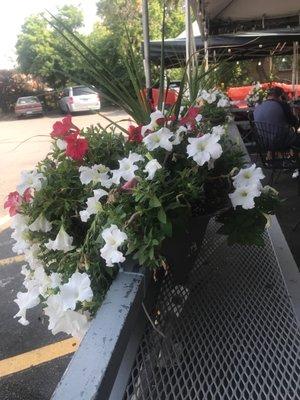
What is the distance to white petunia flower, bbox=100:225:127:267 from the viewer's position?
117cm

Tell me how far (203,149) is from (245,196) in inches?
→ 7.8

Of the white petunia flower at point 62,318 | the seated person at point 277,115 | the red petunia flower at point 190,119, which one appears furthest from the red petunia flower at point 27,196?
the seated person at point 277,115

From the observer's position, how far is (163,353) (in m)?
1.25

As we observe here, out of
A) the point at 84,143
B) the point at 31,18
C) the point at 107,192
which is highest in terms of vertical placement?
the point at 31,18

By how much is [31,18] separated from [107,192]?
1241 inches

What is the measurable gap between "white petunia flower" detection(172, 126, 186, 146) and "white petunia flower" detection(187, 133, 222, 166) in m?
0.06

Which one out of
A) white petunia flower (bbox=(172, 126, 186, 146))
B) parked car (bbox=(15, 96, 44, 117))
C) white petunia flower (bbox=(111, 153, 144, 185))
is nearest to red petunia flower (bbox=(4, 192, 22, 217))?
white petunia flower (bbox=(111, 153, 144, 185))

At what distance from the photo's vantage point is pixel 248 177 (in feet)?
4.69

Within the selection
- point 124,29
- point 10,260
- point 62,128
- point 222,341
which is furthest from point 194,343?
point 10,260

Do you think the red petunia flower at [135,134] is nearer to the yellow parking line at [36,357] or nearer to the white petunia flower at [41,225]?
the white petunia flower at [41,225]

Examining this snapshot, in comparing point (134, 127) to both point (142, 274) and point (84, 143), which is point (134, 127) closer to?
point (84, 143)

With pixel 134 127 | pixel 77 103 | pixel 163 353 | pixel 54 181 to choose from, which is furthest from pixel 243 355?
pixel 77 103

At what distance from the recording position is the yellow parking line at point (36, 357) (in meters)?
2.81

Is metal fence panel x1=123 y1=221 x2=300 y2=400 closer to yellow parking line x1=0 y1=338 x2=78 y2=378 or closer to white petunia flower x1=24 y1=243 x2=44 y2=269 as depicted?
white petunia flower x1=24 y1=243 x2=44 y2=269
